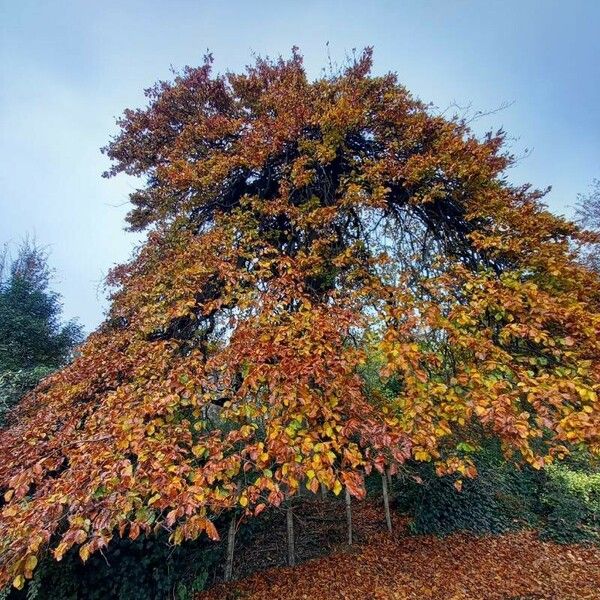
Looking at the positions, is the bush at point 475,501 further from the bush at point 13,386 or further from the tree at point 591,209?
the tree at point 591,209

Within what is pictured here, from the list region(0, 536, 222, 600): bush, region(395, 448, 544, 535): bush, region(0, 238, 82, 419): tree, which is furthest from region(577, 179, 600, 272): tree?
region(0, 238, 82, 419): tree

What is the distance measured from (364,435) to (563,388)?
68.5 inches

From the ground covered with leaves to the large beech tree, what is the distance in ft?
5.83

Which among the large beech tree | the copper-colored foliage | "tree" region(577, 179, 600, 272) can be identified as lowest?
the copper-colored foliage

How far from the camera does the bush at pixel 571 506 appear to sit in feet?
19.7

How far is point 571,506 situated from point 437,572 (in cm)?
332

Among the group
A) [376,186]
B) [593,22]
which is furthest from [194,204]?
[593,22]

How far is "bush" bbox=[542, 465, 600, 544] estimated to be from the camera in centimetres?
600

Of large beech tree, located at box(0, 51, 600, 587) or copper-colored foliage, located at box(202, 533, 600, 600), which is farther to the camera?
copper-colored foliage, located at box(202, 533, 600, 600)

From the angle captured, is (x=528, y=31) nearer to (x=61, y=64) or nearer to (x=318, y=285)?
(x=318, y=285)

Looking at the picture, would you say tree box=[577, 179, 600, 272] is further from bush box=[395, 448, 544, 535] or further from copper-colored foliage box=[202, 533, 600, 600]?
copper-colored foliage box=[202, 533, 600, 600]

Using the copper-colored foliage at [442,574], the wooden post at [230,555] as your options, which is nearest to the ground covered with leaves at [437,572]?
the copper-colored foliage at [442,574]

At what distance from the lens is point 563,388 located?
279cm

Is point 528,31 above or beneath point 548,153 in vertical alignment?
above
